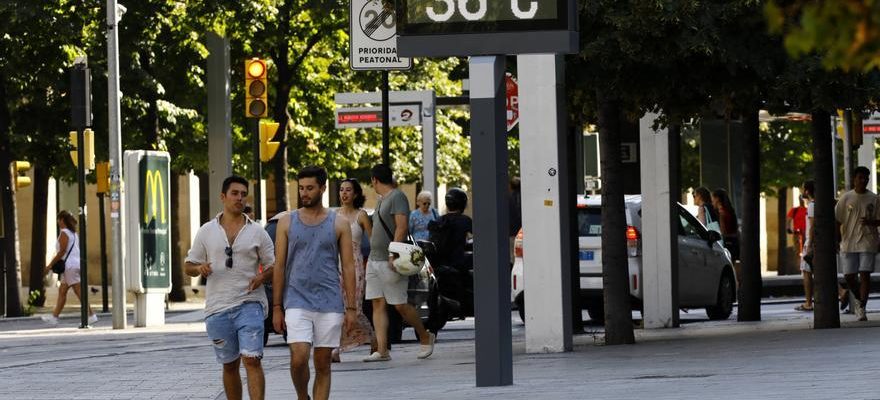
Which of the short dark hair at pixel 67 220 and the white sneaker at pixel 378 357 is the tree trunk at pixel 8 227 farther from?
the white sneaker at pixel 378 357

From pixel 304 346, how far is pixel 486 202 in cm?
199

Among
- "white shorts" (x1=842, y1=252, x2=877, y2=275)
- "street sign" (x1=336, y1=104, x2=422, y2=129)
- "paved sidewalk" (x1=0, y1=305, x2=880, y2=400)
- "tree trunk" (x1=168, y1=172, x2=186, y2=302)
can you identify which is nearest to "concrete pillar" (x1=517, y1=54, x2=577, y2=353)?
"paved sidewalk" (x1=0, y1=305, x2=880, y2=400)

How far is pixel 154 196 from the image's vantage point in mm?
25953

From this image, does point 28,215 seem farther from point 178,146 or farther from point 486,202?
point 486,202

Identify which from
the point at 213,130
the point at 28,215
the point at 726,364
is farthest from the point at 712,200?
the point at 28,215

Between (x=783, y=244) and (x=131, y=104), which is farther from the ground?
(x=131, y=104)

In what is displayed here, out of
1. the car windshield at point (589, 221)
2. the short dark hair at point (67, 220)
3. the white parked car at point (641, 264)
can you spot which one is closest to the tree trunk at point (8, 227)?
the short dark hair at point (67, 220)

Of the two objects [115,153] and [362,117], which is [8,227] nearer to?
[115,153]

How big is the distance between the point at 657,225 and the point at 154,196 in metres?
8.97

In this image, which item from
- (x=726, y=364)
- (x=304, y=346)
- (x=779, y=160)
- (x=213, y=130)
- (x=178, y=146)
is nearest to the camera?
(x=304, y=346)

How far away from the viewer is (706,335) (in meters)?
18.0

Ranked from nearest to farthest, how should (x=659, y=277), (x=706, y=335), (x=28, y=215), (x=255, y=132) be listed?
(x=706, y=335)
(x=659, y=277)
(x=255, y=132)
(x=28, y=215)

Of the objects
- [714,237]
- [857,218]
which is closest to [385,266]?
[857,218]

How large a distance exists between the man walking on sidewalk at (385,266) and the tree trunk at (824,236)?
4108mm
